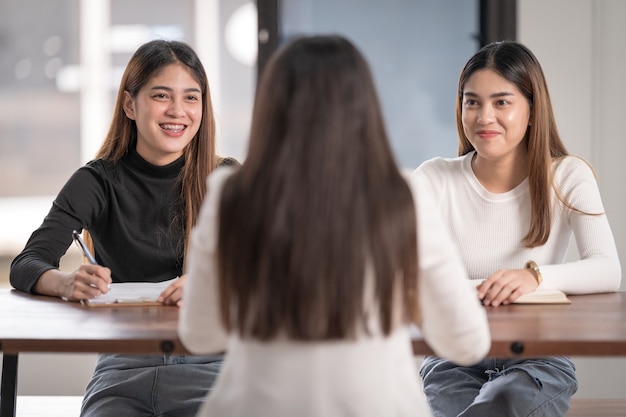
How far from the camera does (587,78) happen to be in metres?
3.92

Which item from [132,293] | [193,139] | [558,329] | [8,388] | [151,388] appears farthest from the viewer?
[193,139]

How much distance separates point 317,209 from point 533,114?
1.33 meters

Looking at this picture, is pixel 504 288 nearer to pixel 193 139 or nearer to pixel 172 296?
pixel 172 296

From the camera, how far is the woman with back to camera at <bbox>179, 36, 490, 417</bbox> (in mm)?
1295

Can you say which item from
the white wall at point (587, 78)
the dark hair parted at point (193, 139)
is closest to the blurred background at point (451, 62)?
the white wall at point (587, 78)

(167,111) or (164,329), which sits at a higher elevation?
(167,111)

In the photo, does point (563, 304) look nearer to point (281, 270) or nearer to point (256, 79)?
point (281, 270)

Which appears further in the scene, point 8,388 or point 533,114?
point 533,114

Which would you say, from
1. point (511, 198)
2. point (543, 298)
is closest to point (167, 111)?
point (511, 198)

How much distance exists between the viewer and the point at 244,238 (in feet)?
4.34

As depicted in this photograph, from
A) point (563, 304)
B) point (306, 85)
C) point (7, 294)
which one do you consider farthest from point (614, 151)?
point (306, 85)

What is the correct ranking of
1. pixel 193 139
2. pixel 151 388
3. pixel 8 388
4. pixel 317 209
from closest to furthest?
1. pixel 317 209
2. pixel 151 388
3. pixel 8 388
4. pixel 193 139

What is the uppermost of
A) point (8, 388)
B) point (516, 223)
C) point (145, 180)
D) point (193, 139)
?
point (193, 139)

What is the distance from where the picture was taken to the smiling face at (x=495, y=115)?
242 centimetres
